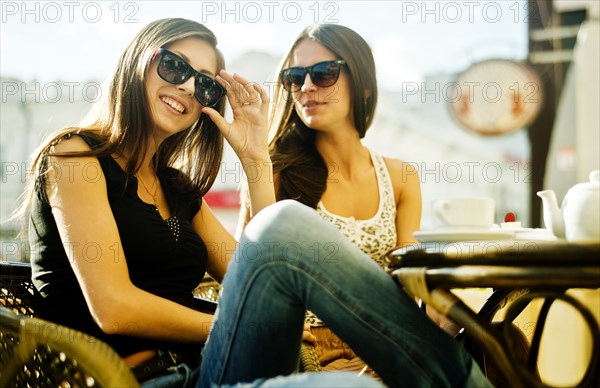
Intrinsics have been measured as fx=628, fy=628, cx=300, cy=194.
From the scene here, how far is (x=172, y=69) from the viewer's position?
1.89m

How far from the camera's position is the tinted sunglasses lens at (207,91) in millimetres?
1984

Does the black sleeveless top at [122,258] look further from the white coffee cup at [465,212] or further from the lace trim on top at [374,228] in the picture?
the lace trim on top at [374,228]

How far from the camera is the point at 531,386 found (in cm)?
108

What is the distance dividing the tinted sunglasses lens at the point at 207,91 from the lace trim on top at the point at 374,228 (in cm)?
73

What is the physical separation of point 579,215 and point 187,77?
120 cm

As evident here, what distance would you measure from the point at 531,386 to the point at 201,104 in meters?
1.34

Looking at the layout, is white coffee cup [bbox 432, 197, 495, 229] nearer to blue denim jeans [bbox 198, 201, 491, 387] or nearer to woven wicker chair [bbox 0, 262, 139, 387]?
blue denim jeans [bbox 198, 201, 491, 387]

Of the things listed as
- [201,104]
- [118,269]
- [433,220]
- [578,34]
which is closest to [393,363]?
[433,220]

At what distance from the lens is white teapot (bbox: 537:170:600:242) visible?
1237 millimetres

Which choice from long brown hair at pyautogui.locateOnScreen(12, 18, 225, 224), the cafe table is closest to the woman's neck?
long brown hair at pyautogui.locateOnScreen(12, 18, 225, 224)

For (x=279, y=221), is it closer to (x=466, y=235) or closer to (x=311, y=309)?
(x=311, y=309)

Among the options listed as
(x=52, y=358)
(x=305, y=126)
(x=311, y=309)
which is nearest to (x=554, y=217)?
(x=311, y=309)

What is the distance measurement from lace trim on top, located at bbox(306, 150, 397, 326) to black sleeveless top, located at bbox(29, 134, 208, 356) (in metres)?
0.86

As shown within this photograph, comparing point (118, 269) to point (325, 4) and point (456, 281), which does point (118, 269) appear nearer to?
point (456, 281)
